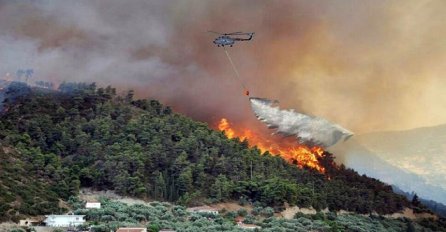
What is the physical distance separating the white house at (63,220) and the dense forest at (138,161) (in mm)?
2280

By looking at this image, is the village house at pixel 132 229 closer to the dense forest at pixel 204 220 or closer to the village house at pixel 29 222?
the dense forest at pixel 204 220

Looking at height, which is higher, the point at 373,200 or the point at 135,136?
the point at 135,136

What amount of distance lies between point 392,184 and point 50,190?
44897 mm

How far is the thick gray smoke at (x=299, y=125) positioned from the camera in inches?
2387

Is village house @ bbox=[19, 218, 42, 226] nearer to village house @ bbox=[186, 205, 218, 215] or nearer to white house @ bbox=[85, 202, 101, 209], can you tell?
white house @ bbox=[85, 202, 101, 209]

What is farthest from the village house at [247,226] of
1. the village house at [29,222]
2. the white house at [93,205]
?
the village house at [29,222]

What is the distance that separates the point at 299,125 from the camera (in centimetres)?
6397

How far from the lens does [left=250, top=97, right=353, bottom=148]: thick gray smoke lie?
60.6m

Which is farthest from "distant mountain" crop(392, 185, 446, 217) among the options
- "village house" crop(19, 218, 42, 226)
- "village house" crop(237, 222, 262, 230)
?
"village house" crop(19, 218, 42, 226)

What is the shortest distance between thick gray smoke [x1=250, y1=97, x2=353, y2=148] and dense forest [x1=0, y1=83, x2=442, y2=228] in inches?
209

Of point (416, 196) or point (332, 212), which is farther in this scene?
point (416, 196)

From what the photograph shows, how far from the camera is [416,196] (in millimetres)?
82875

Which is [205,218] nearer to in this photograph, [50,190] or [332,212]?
[50,190]

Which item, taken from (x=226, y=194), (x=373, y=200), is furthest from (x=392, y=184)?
(x=226, y=194)
